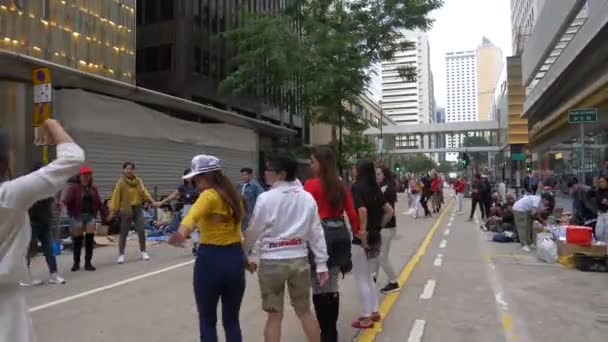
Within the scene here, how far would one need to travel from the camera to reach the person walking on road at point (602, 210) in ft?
32.0

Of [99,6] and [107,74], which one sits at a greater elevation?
[99,6]

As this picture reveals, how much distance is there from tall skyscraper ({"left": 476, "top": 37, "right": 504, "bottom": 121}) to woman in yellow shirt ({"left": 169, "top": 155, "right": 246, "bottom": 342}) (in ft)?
512

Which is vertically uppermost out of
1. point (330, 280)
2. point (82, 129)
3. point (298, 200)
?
point (82, 129)

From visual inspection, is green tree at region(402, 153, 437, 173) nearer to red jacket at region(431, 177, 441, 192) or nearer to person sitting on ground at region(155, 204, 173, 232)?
red jacket at region(431, 177, 441, 192)

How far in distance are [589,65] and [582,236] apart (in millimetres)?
11404

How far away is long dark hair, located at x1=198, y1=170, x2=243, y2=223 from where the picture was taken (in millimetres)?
3898

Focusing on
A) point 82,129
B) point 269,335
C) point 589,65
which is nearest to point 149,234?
point 82,129

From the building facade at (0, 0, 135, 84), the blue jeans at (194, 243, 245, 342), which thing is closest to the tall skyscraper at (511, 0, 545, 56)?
the building facade at (0, 0, 135, 84)

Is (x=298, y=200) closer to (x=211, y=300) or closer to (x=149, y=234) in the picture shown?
(x=211, y=300)

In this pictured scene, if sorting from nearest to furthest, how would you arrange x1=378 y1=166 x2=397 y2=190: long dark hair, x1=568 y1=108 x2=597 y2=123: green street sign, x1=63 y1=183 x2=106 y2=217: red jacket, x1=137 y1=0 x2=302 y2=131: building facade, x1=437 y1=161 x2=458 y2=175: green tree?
1. x1=378 y1=166 x2=397 y2=190: long dark hair
2. x1=63 y1=183 x2=106 y2=217: red jacket
3. x1=568 y1=108 x2=597 y2=123: green street sign
4. x1=137 y1=0 x2=302 y2=131: building facade
5. x1=437 y1=161 x2=458 y2=175: green tree

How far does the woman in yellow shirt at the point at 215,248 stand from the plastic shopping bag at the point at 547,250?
27.2ft

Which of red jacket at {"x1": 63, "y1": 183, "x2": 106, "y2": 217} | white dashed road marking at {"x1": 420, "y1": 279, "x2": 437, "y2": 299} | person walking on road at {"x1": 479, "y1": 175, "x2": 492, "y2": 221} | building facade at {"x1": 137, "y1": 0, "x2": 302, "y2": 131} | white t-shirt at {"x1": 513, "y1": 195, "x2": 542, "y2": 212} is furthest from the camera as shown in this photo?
building facade at {"x1": 137, "y1": 0, "x2": 302, "y2": 131}

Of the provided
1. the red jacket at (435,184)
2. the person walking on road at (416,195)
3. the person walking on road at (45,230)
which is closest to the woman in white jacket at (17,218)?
the person walking on road at (45,230)

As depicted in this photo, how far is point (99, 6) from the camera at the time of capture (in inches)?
843
